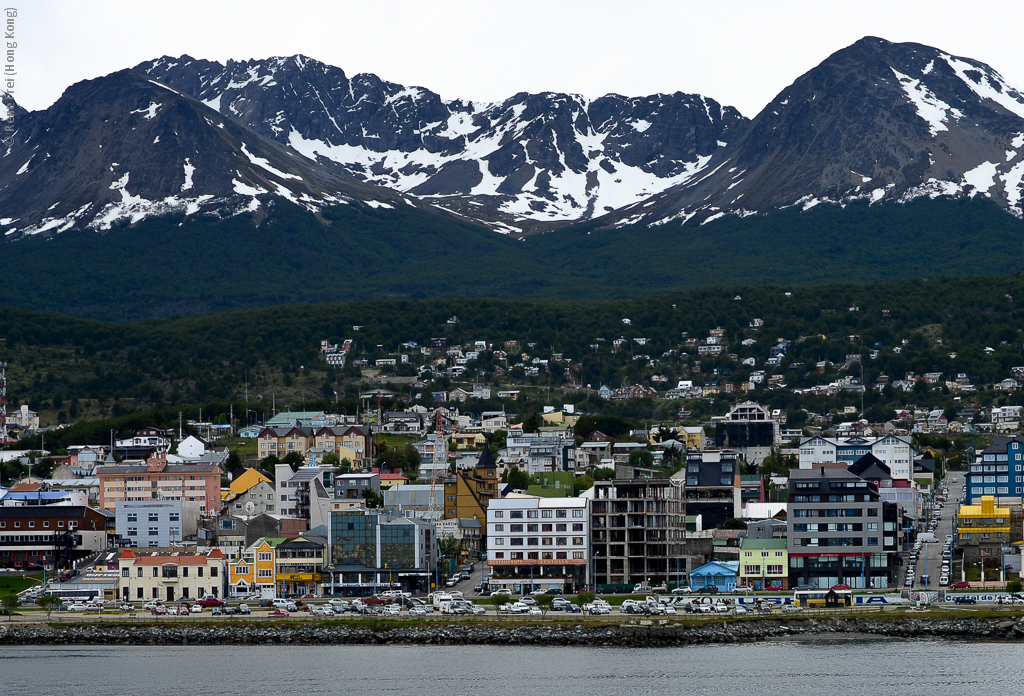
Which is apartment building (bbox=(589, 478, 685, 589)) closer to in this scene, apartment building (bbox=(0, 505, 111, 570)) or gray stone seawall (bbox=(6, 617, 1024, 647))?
gray stone seawall (bbox=(6, 617, 1024, 647))

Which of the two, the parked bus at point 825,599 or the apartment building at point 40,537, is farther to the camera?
the apartment building at point 40,537

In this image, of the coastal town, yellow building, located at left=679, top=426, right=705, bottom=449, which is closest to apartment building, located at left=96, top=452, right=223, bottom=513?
the coastal town

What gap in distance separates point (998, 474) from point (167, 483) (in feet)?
171

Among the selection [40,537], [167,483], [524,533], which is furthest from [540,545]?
[167,483]

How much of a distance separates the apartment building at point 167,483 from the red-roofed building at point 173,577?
20.0 m

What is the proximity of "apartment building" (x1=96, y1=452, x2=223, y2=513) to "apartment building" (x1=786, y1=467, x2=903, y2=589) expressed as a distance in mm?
41520

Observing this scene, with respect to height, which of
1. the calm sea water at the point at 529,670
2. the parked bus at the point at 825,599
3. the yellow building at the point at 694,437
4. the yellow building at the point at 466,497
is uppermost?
the yellow building at the point at 694,437

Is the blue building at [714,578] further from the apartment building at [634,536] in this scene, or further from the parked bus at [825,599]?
the parked bus at [825,599]

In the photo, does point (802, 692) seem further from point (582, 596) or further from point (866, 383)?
point (866, 383)

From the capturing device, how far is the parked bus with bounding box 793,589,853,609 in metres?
78.8

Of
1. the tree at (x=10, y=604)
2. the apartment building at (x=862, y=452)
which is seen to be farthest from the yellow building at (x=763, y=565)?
the tree at (x=10, y=604)

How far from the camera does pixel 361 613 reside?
80.4 m

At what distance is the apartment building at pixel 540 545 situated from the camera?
86812 millimetres

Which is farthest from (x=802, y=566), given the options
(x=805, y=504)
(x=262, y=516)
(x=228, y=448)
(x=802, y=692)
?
(x=228, y=448)
